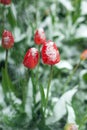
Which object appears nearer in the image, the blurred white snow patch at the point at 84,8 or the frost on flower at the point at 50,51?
Result: the frost on flower at the point at 50,51

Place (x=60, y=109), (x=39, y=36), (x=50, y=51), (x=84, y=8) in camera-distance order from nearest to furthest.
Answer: (x=50, y=51) → (x=39, y=36) → (x=60, y=109) → (x=84, y=8)

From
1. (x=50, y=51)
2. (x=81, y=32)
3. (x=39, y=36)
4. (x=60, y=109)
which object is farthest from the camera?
(x=81, y=32)

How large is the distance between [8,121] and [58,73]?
0.48 m

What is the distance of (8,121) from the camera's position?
1.42 m

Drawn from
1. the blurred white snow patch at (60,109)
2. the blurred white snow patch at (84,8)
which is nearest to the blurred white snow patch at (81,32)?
the blurred white snow patch at (84,8)

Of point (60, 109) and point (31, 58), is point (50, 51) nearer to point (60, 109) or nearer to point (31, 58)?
point (31, 58)

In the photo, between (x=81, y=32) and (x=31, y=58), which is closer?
(x=31, y=58)

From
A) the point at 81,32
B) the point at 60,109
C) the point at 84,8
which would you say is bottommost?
the point at 60,109

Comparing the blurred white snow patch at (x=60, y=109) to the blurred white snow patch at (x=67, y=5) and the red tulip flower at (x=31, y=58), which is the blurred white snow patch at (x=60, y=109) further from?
the blurred white snow patch at (x=67, y=5)

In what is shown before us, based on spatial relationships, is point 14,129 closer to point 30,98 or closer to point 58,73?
point 30,98

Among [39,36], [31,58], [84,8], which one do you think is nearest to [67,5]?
[84,8]

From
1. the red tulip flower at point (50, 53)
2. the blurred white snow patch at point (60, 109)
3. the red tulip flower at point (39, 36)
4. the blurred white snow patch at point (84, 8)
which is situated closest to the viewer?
the red tulip flower at point (50, 53)

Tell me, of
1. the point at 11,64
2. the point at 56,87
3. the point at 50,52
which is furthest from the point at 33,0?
the point at 50,52

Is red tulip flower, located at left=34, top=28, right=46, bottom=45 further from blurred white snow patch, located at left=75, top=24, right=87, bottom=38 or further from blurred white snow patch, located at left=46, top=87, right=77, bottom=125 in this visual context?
blurred white snow patch, located at left=75, top=24, right=87, bottom=38
